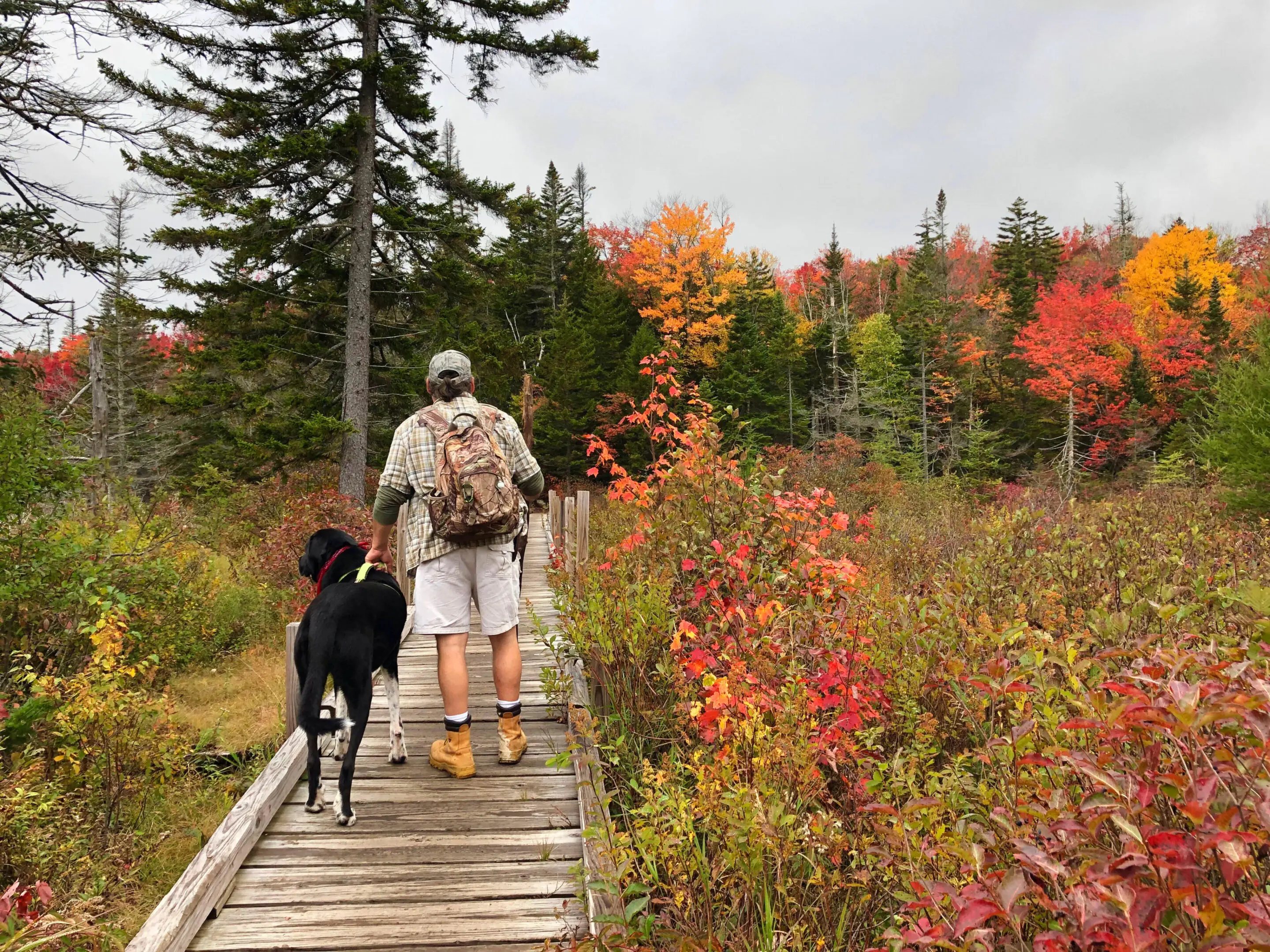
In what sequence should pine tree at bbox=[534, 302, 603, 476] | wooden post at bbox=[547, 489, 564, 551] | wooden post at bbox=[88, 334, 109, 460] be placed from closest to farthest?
wooden post at bbox=[547, 489, 564, 551], wooden post at bbox=[88, 334, 109, 460], pine tree at bbox=[534, 302, 603, 476]

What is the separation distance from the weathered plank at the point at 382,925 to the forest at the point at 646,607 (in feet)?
1.25

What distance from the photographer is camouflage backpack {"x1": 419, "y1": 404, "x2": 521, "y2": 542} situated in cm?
321

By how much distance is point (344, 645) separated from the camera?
124 inches

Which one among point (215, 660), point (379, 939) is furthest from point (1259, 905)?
point (215, 660)

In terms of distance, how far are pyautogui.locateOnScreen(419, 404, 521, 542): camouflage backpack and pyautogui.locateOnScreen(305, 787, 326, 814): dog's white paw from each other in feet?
4.45

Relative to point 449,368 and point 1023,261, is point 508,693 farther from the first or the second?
point 1023,261

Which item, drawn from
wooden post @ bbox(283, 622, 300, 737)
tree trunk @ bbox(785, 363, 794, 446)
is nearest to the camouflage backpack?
wooden post @ bbox(283, 622, 300, 737)

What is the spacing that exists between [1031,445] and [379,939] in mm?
32785

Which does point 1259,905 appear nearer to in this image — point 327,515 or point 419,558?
point 419,558

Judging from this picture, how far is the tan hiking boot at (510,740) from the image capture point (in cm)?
368

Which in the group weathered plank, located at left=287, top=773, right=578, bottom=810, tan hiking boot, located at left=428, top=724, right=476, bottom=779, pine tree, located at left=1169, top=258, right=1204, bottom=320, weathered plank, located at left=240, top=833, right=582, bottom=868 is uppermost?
pine tree, located at left=1169, top=258, right=1204, bottom=320

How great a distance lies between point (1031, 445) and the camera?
2952cm

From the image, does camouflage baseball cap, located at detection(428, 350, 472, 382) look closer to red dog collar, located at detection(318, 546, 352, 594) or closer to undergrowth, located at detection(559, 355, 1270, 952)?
red dog collar, located at detection(318, 546, 352, 594)

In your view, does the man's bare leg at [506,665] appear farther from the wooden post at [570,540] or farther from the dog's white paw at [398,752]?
the wooden post at [570,540]
